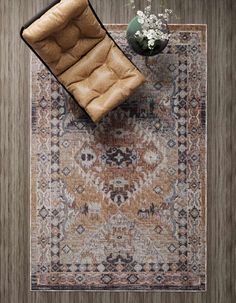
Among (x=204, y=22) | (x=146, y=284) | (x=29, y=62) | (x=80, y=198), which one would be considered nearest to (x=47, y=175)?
(x=80, y=198)

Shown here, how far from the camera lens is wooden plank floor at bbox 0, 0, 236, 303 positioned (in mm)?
2850

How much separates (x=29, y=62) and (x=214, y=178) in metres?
1.26

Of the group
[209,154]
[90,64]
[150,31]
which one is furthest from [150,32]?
[209,154]

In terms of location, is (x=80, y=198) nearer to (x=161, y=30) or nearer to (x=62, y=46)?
(x=62, y=46)

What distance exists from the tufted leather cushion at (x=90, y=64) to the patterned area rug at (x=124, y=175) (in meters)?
0.17

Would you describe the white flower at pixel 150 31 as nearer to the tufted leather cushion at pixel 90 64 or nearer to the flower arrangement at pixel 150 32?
the flower arrangement at pixel 150 32

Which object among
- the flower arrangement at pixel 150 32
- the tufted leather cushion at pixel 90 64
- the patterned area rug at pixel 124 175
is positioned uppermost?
the flower arrangement at pixel 150 32

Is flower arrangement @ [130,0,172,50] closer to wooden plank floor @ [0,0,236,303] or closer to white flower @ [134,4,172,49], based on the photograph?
white flower @ [134,4,172,49]

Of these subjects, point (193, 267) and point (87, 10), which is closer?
point (87, 10)

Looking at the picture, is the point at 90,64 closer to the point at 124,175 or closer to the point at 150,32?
the point at 150,32

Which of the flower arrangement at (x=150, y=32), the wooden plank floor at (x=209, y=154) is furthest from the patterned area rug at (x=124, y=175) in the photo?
the flower arrangement at (x=150, y=32)

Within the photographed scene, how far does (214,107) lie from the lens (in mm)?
2867

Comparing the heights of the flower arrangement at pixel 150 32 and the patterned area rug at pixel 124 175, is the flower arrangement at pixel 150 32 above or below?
above

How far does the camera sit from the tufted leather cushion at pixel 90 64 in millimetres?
2617
